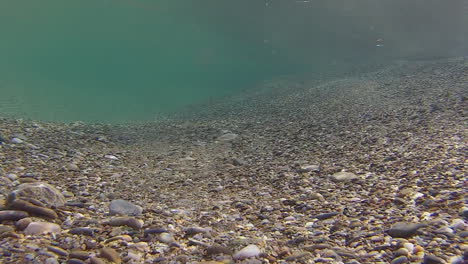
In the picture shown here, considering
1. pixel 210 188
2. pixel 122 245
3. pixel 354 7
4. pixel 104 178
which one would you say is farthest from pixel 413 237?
pixel 354 7

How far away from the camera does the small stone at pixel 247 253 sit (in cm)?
201

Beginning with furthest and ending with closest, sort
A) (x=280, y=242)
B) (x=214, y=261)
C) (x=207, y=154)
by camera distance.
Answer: (x=207, y=154) < (x=280, y=242) < (x=214, y=261)

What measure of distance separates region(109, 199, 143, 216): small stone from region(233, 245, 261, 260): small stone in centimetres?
118

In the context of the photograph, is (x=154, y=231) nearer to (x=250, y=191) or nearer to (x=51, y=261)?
(x=51, y=261)

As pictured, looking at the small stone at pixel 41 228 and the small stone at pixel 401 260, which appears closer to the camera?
the small stone at pixel 401 260

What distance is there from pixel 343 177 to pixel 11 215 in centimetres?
342

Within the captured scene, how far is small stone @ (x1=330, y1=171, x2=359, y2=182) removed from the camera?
378 centimetres

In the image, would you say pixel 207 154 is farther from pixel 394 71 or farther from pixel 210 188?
pixel 394 71

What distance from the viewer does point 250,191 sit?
12.5 ft

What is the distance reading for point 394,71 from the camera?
13398 millimetres

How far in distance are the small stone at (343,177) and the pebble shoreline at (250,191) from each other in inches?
0.9

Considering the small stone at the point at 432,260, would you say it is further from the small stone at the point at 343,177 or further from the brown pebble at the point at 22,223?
the brown pebble at the point at 22,223

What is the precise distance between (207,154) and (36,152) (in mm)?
2846

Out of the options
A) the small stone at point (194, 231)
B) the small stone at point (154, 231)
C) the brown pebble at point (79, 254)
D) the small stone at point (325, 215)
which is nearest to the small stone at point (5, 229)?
the brown pebble at point (79, 254)
